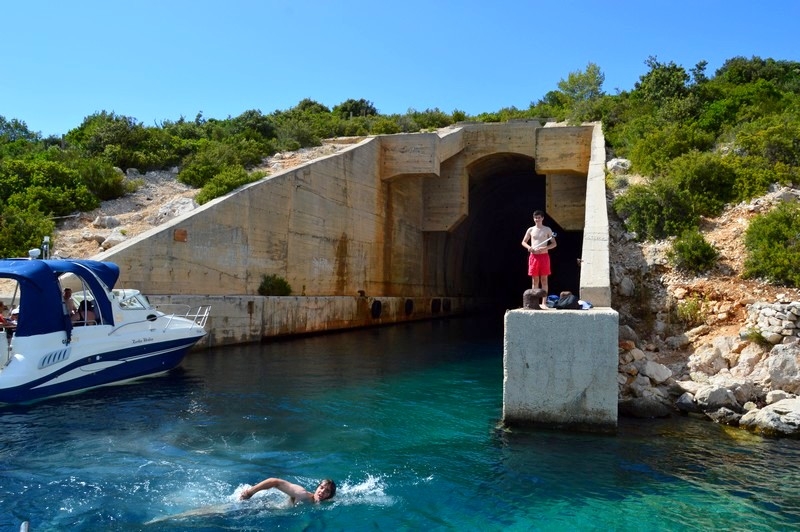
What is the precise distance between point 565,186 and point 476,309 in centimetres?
1607

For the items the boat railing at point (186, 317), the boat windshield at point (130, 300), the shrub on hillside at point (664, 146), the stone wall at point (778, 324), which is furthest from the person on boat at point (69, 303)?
the shrub on hillside at point (664, 146)

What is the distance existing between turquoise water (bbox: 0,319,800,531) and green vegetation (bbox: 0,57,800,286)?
20.7 ft

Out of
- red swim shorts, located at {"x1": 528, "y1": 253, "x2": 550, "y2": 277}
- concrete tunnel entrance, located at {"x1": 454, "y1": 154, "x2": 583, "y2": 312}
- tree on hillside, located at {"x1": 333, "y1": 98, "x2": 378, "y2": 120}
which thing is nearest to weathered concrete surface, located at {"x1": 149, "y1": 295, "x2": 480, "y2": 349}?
concrete tunnel entrance, located at {"x1": 454, "y1": 154, "x2": 583, "y2": 312}

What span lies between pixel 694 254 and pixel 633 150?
320 inches

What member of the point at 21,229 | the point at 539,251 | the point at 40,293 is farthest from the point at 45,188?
the point at 539,251

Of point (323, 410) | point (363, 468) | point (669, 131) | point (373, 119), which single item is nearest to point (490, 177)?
point (373, 119)

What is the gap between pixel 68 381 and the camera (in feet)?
39.4

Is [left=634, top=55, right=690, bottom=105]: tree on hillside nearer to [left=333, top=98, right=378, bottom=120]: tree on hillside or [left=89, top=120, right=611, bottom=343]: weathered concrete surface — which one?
[left=89, top=120, right=611, bottom=343]: weathered concrete surface

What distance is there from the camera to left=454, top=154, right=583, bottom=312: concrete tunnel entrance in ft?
105

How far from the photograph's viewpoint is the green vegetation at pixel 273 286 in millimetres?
20656

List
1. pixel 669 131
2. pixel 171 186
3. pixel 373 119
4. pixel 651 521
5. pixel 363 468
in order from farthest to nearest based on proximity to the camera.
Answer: pixel 373 119 → pixel 171 186 → pixel 669 131 → pixel 363 468 → pixel 651 521

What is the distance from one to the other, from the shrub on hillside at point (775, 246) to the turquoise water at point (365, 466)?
4.31 meters

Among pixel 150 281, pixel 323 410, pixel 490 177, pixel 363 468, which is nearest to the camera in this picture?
pixel 363 468

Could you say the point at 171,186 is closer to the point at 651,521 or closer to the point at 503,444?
the point at 503,444
